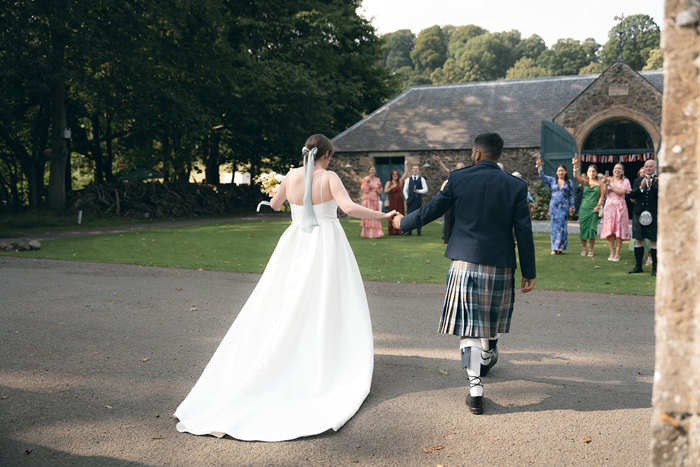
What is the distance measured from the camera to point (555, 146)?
2533 centimetres

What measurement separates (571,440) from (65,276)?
29.9 ft

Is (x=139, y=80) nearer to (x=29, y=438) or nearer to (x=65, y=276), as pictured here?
(x=65, y=276)

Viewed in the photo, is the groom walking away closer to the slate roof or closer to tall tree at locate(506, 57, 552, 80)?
the slate roof

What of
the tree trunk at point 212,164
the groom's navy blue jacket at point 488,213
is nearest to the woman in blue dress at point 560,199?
the groom's navy blue jacket at point 488,213

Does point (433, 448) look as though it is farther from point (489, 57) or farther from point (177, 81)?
point (489, 57)

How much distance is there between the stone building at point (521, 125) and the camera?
2525 cm

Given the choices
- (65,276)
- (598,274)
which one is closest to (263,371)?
(65,276)

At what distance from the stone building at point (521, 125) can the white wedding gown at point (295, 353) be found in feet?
70.2

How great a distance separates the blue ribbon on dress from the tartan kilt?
3.85 feet

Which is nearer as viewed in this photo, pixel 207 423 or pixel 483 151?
pixel 207 423

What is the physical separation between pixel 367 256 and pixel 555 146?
14.8 m

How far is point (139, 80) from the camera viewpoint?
78.1ft

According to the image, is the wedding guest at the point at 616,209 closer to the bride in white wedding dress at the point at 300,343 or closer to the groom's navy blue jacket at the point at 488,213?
the groom's navy blue jacket at the point at 488,213

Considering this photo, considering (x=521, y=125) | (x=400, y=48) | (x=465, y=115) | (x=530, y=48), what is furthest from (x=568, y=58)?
(x=521, y=125)
